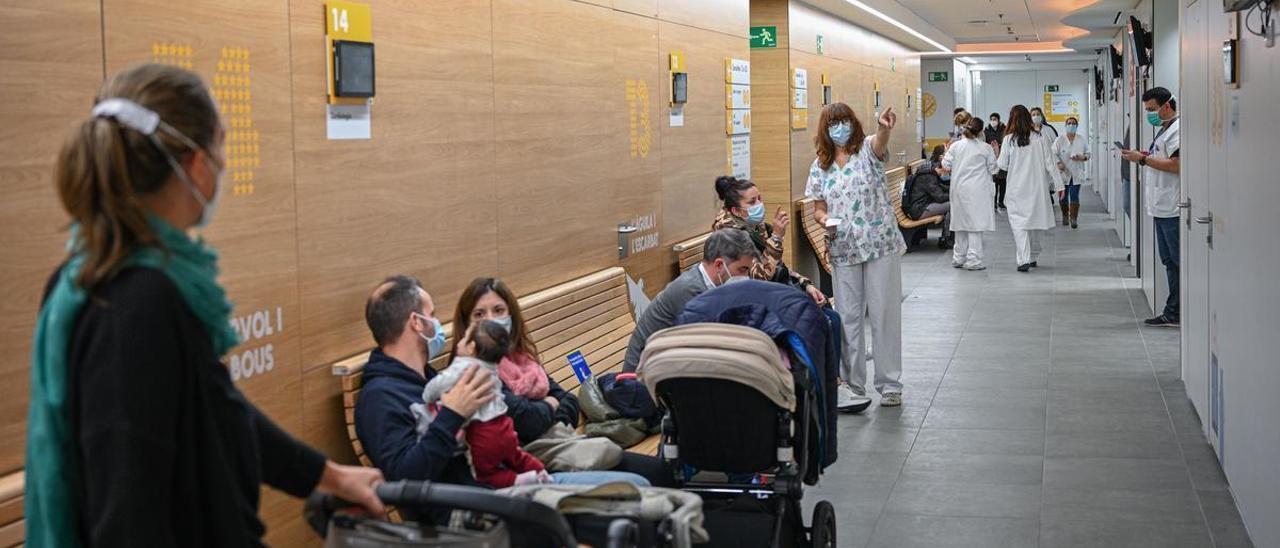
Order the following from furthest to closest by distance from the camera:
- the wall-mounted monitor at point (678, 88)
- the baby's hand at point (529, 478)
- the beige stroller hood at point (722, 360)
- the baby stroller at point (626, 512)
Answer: the wall-mounted monitor at point (678, 88) < the beige stroller hood at point (722, 360) < the baby's hand at point (529, 478) < the baby stroller at point (626, 512)

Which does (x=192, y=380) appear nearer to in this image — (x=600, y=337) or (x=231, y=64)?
(x=231, y=64)

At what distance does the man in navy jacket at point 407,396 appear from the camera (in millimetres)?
3357

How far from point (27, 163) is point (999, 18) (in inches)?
685

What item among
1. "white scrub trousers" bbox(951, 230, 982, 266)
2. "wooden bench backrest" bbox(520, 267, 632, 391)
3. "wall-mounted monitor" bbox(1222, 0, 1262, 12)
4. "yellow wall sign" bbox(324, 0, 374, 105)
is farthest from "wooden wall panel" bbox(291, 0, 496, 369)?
"white scrub trousers" bbox(951, 230, 982, 266)

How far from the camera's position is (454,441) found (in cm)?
337

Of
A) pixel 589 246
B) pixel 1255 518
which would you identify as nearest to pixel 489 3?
pixel 589 246

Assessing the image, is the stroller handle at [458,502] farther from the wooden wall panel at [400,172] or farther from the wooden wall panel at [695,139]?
the wooden wall panel at [695,139]

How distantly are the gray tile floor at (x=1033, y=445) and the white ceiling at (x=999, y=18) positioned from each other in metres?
5.92

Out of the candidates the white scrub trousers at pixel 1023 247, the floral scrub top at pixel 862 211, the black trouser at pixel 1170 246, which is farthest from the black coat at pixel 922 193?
the floral scrub top at pixel 862 211

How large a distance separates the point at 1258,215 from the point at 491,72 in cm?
272

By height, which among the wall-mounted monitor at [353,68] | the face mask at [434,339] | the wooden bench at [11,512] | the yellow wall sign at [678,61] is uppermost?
the yellow wall sign at [678,61]

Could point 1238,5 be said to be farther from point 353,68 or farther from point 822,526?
point 353,68

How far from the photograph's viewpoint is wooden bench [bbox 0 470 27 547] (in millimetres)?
2777

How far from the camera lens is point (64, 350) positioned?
176cm
